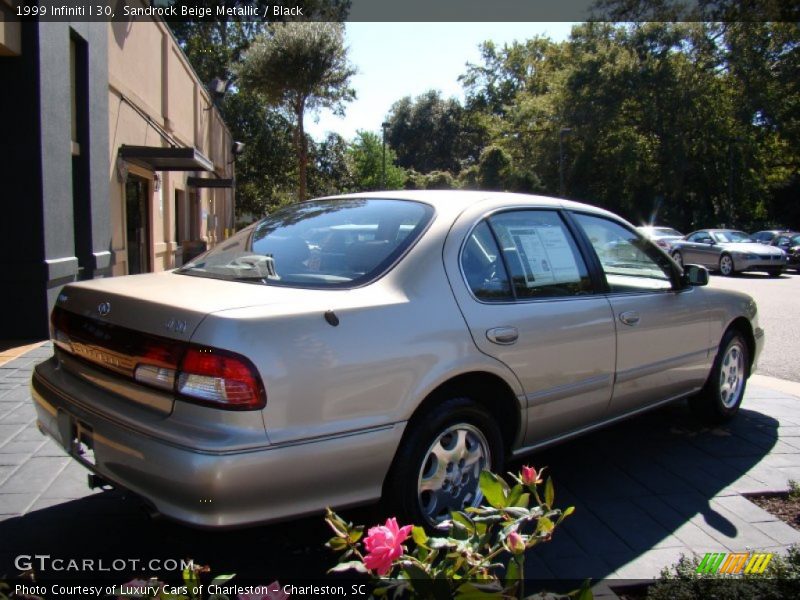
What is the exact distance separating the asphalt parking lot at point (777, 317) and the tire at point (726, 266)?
0.87 feet

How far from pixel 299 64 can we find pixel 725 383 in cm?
2462

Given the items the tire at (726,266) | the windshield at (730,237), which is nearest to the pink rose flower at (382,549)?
the tire at (726,266)

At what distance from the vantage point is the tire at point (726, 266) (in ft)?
66.4

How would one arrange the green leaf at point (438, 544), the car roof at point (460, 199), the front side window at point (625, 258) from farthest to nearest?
the front side window at point (625, 258)
the car roof at point (460, 199)
the green leaf at point (438, 544)

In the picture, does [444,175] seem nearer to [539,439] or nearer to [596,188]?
[596,188]

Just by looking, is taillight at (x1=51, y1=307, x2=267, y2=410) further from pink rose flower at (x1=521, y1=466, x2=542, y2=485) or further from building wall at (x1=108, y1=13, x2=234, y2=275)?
building wall at (x1=108, y1=13, x2=234, y2=275)

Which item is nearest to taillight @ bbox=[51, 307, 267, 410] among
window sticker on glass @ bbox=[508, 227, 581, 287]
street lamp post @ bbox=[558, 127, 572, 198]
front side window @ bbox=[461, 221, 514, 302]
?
front side window @ bbox=[461, 221, 514, 302]

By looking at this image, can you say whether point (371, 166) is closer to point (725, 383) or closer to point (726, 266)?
point (726, 266)

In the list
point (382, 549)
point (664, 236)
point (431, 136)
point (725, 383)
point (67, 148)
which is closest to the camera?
point (382, 549)

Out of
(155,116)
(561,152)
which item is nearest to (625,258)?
(155,116)

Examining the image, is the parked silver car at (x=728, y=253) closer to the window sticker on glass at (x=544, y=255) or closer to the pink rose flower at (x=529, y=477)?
the window sticker on glass at (x=544, y=255)

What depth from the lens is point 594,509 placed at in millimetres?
3719

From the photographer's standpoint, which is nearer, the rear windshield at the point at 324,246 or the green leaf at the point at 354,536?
the green leaf at the point at 354,536

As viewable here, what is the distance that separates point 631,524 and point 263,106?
1411 inches
